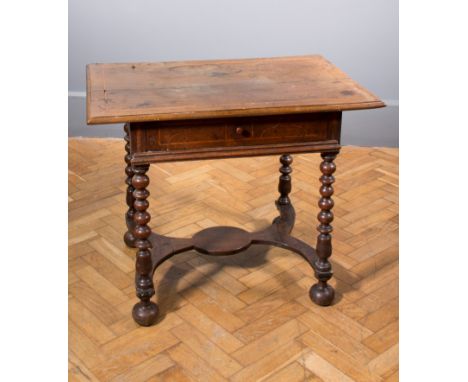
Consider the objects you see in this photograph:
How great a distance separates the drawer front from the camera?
2887 mm

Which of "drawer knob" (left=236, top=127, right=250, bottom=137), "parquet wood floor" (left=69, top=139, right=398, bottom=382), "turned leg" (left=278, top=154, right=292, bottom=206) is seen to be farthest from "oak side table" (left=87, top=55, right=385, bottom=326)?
"turned leg" (left=278, top=154, right=292, bottom=206)

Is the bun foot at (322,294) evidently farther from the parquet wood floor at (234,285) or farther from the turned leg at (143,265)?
the turned leg at (143,265)

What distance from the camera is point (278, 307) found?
332 centimetres

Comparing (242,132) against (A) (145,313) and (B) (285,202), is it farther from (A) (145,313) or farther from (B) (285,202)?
(B) (285,202)

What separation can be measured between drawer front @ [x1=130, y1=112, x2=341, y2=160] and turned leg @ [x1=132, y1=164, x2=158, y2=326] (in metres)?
0.20

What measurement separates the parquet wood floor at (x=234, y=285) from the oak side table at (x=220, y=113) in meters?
0.15

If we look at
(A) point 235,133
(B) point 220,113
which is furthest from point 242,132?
(B) point 220,113

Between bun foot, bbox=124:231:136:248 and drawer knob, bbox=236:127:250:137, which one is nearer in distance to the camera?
drawer knob, bbox=236:127:250:137

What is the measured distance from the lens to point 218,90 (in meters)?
3.04

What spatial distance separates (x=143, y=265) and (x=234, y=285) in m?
0.51

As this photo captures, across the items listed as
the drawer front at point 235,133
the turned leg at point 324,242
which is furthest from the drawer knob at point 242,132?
the turned leg at point 324,242

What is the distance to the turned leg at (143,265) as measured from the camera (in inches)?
119

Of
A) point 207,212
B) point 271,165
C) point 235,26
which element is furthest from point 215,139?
point 235,26

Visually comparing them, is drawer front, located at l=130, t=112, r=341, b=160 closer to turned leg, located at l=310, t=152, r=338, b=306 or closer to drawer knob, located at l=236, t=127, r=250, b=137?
drawer knob, located at l=236, t=127, r=250, b=137
